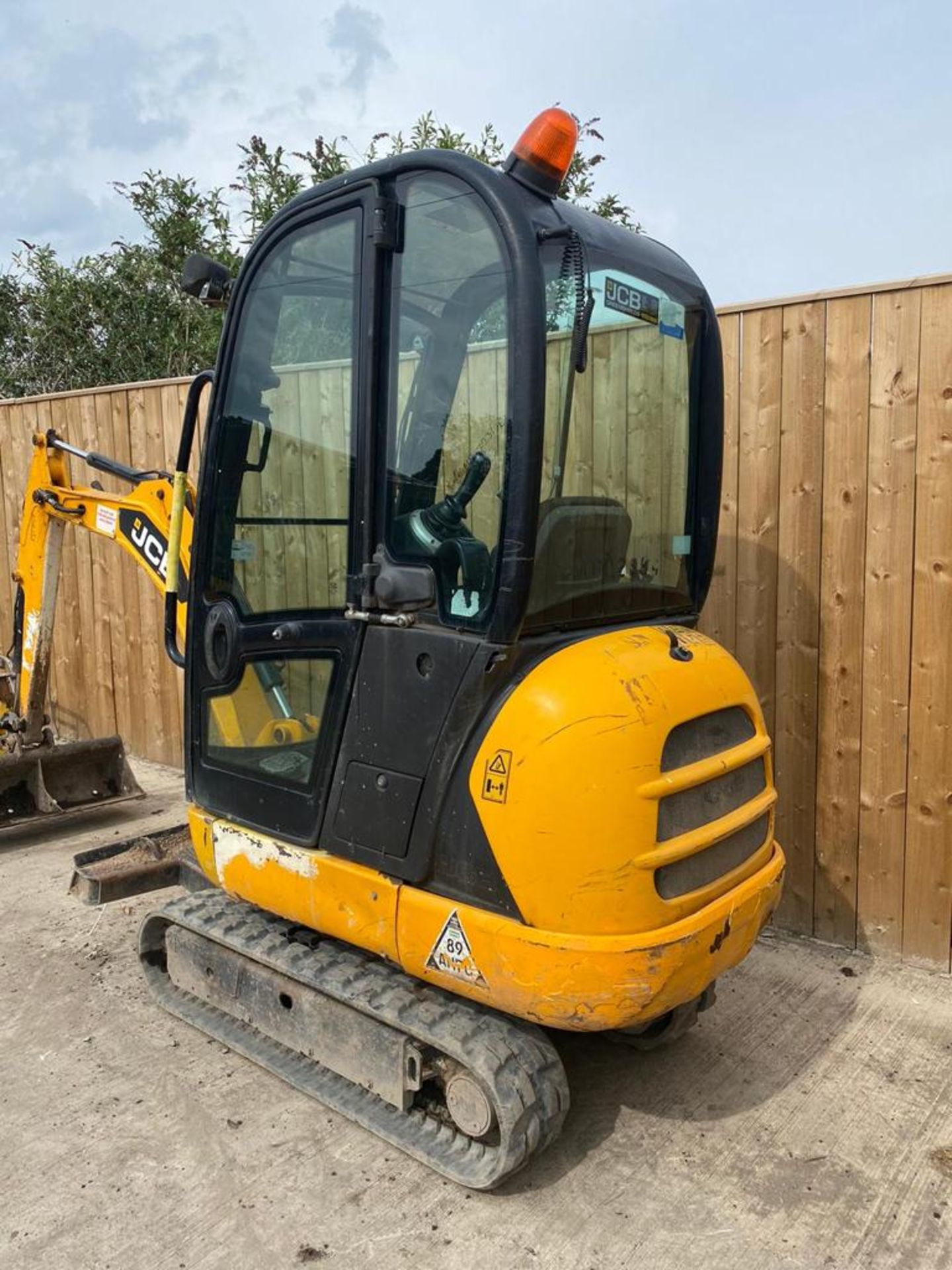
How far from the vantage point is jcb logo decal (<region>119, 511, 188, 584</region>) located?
4.04 meters

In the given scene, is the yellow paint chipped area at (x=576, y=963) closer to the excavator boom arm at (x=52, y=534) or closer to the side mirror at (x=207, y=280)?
the side mirror at (x=207, y=280)

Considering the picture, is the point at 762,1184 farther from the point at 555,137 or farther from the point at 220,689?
the point at 555,137

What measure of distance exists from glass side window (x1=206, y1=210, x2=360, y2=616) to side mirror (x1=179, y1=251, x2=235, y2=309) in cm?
18

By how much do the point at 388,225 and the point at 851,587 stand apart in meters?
2.19

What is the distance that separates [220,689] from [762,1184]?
6.45ft

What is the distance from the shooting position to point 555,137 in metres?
2.26

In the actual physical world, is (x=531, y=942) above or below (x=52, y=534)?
below

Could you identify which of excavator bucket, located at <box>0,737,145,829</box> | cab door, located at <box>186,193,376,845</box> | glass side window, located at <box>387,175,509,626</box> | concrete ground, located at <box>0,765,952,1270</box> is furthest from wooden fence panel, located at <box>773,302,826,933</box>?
excavator bucket, located at <box>0,737,145,829</box>

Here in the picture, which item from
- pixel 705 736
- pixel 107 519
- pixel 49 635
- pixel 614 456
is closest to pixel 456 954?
pixel 705 736

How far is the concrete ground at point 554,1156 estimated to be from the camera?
7.39 ft

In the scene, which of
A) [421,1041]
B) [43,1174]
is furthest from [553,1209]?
[43,1174]

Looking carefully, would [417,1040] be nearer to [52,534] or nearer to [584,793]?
[584,793]

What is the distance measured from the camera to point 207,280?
9.59 feet

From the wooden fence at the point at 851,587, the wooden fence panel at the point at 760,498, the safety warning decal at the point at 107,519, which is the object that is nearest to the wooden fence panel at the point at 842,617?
the wooden fence at the point at 851,587
